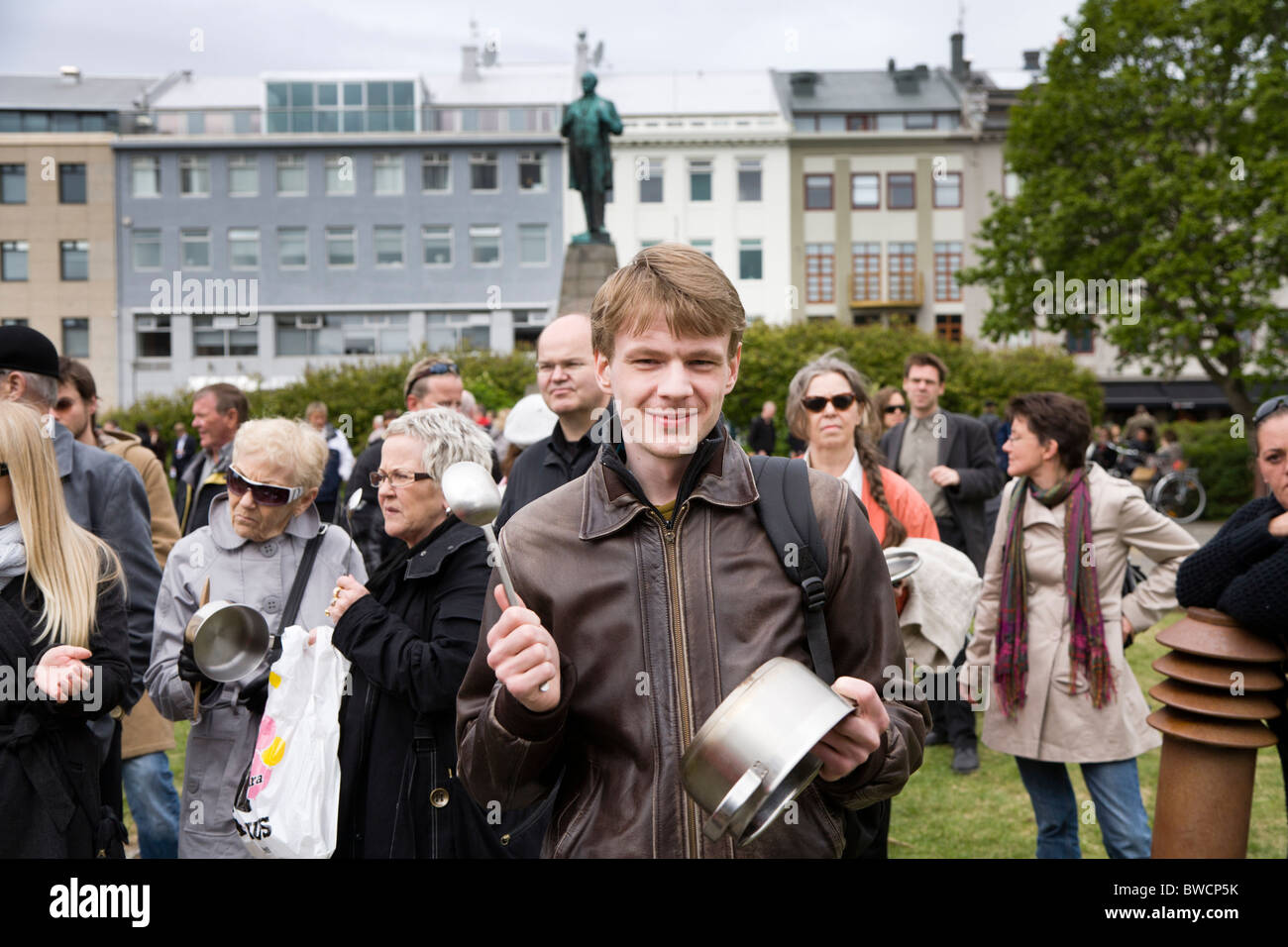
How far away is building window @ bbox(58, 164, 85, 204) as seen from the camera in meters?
44.5

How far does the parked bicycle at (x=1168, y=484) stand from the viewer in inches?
776

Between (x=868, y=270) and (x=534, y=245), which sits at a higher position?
(x=534, y=245)

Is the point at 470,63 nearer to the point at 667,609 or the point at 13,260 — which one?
the point at 13,260

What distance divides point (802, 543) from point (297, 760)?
1715mm

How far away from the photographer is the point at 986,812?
5.55m

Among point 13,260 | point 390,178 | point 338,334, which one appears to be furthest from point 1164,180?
point 13,260

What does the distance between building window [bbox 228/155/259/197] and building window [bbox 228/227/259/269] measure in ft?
4.66

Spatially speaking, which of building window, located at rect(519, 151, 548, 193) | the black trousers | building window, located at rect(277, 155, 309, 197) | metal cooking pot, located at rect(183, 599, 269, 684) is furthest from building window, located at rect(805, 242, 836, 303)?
metal cooking pot, located at rect(183, 599, 269, 684)

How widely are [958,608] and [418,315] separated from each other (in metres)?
42.1

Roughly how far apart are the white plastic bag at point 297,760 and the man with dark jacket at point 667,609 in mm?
1130

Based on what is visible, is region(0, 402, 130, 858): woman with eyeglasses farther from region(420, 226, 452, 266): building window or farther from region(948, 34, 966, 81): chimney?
region(948, 34, 966, 81): chimney

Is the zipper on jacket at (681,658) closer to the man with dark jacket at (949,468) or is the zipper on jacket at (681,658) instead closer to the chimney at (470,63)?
the man with dark jacket at (949,468)

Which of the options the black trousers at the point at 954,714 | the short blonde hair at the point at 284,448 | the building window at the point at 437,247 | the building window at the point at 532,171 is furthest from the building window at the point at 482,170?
the short blonde hair at the point at 284,448
